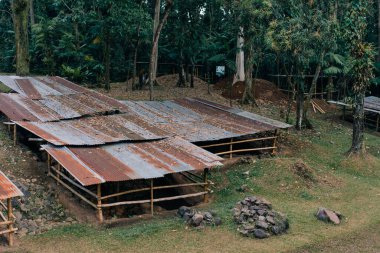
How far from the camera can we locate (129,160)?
1420 cm

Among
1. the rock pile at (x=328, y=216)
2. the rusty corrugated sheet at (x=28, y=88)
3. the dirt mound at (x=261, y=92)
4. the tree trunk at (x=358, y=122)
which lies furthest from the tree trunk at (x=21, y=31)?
the rock pile at (x=328, y=216)

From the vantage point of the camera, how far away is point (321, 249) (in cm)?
1209

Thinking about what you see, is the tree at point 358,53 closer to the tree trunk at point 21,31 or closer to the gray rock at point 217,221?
the gray rock at point 217,221

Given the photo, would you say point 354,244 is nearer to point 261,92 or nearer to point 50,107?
point 50,107

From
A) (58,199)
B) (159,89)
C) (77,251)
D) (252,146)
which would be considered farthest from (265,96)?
(77,251)

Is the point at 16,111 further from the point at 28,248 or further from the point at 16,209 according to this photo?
the point at 28,248

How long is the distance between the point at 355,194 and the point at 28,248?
36.3ft

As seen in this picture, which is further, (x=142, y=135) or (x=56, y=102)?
(x=56, y=102)

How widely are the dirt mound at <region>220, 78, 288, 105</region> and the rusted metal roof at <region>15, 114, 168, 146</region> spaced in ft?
38.6

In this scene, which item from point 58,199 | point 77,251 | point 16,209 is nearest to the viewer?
point 77,251

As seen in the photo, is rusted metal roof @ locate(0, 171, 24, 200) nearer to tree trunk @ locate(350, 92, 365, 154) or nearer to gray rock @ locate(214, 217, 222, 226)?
gray rock @ locate(214, 217, 222, 226)

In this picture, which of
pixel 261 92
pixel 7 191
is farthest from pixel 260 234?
pixel 261 92

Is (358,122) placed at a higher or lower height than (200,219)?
higher

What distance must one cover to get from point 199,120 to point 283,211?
6900mm
